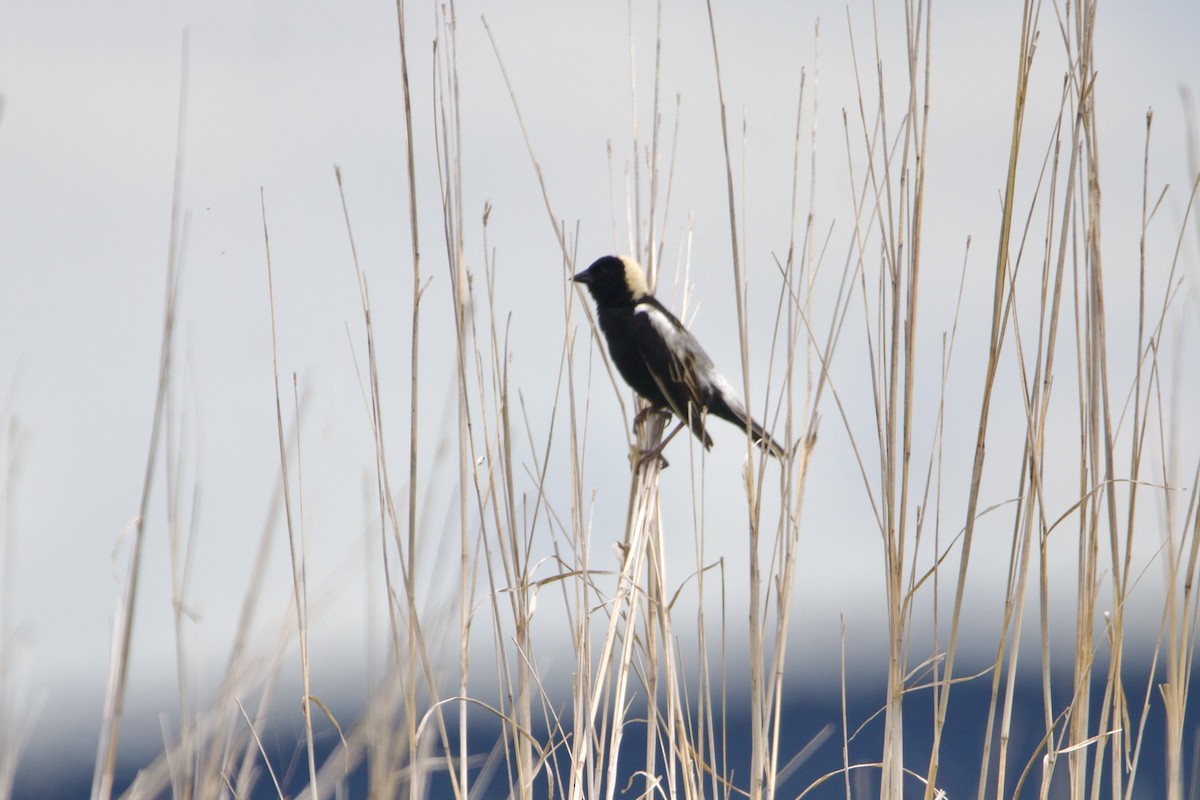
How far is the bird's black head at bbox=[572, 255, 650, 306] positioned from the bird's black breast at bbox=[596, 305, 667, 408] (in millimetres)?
36

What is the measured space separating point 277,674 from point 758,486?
89 cm

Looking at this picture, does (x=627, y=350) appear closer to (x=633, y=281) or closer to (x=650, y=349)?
(x=650, y=349)

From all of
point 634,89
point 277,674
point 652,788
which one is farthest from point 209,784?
point 634,89

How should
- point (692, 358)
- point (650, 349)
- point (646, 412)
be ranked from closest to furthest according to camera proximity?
1. point (646, 412)
2. point (692, 358)
3. point (650, 349)

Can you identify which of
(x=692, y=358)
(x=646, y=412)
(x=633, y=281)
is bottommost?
(x=646, y=412)

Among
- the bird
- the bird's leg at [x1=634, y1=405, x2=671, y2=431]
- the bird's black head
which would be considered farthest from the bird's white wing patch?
the bird's leg at [x1=634, y1=405, x2=671, y2=431]

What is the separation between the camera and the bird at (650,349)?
144 inches

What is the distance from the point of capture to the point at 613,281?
13.6 ft

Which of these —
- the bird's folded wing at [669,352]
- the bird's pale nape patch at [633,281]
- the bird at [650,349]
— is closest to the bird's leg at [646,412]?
the bird at [650,349]

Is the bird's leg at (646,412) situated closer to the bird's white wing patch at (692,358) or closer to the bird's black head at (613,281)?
the bird's white wing patch at (692,358)

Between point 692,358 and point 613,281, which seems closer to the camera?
point 692,358

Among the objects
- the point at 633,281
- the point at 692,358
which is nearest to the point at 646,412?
the point at 692,358

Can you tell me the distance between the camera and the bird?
144 inches

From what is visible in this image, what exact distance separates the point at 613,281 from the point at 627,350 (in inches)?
14.2
